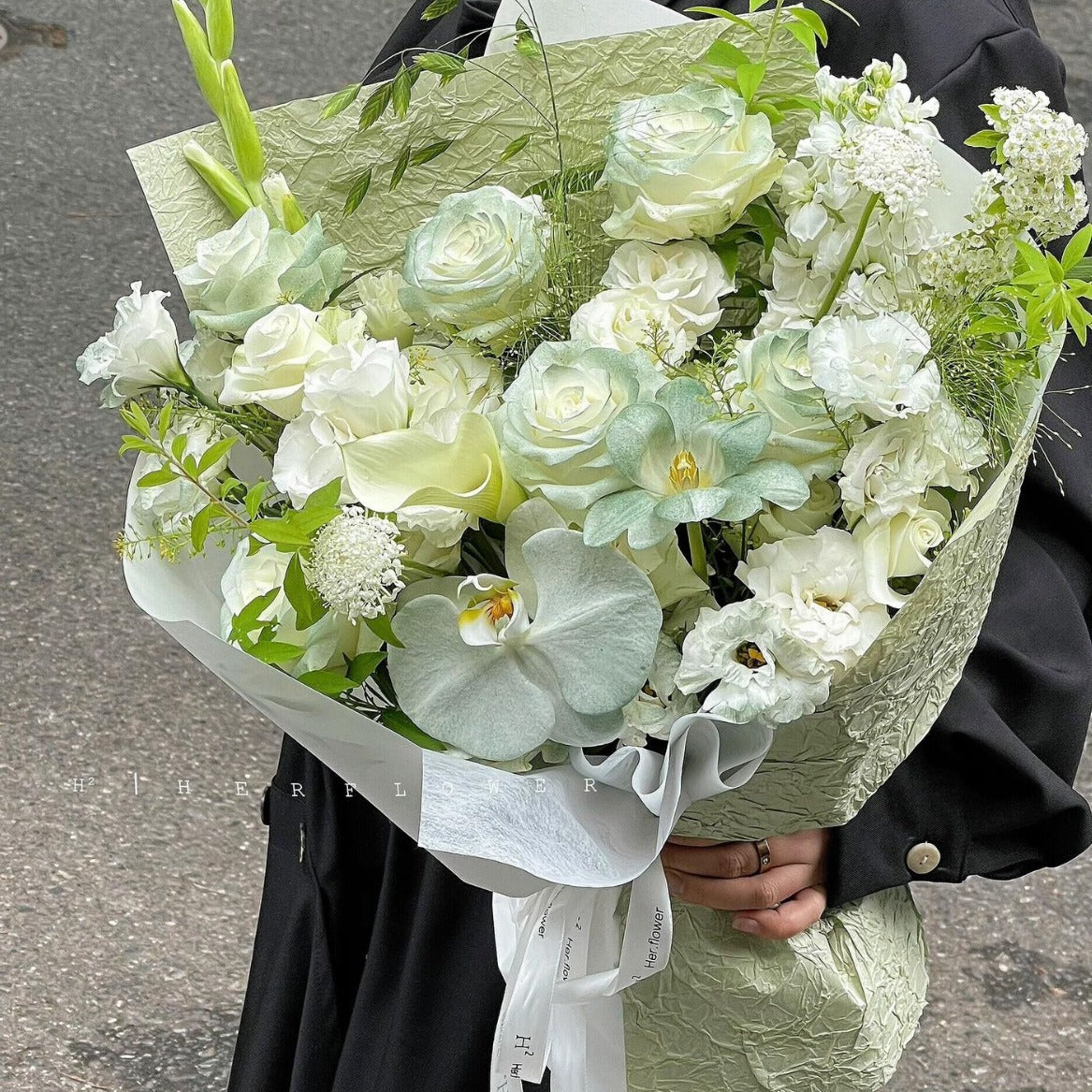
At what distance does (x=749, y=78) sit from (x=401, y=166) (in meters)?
0.19

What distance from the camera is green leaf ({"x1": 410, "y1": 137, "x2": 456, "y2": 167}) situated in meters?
0.76

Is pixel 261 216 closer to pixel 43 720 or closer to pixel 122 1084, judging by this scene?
pixel 122 1084

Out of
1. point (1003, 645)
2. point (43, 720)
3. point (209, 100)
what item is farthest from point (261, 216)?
point (43, 720)

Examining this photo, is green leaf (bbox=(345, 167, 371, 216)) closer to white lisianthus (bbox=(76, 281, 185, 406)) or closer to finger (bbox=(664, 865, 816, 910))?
white lisianthus (bbox=(76, 281, 185, 406))

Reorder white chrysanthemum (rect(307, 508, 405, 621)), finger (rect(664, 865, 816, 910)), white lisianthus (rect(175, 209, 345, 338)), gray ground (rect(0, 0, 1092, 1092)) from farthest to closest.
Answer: gray ground (rect(0, 0, 1092, 1092))
finger (rect(664, 865, 816, 910))
white lisianthus (rect(175, 209, 345, 338))
white chrysanthemum (rect(307, 508, 405, 621))

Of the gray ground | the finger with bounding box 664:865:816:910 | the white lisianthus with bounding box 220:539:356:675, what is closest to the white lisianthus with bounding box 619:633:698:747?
the white lisianthus with bounding box 220:539:356:675

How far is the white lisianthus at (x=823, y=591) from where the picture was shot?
0.60 meters

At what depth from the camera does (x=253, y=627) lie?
634 millimetres

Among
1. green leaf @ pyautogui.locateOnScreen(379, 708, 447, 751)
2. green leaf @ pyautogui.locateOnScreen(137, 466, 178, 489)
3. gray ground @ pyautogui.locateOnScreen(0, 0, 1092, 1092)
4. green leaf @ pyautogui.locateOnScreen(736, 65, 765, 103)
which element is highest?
green leaf @ pyautogui.locateOnScreen(736, 65, 765, 103)

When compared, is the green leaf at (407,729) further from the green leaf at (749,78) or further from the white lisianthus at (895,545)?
the green leaf at (749,78)

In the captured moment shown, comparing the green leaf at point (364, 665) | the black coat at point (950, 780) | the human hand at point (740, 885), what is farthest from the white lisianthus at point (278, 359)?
the black coat at point (950, 780)

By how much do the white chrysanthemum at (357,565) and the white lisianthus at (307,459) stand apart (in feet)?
0.12

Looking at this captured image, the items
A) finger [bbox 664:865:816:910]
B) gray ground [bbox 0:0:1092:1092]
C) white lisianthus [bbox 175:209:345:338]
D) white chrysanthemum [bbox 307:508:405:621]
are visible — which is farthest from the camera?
gray ground [bbox 0:0:1092:1092]

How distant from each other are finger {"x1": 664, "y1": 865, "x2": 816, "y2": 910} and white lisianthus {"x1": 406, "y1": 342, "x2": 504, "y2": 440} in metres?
0.32
